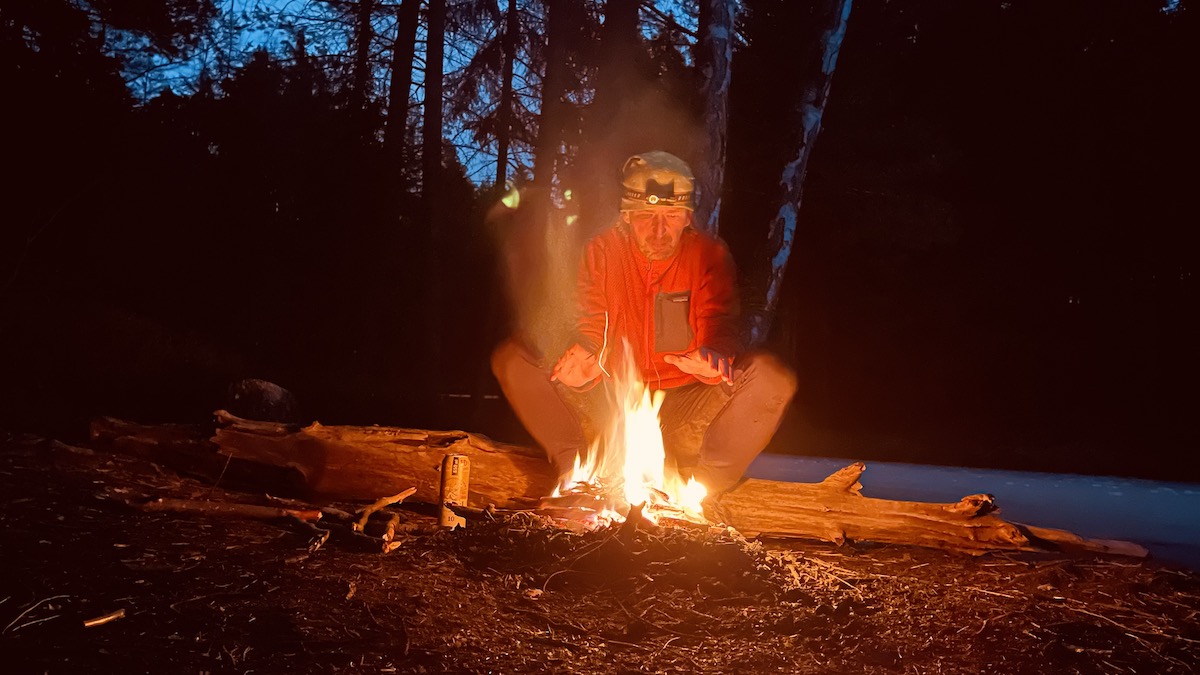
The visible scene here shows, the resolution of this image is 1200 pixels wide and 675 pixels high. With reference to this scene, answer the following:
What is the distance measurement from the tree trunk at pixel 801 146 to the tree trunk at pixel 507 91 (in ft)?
20.9

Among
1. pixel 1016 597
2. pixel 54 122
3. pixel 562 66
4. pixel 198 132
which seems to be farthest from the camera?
pixel 198 132

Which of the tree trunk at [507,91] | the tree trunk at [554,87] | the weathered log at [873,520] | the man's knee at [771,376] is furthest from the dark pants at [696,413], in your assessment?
the tree trunk at [507,91]

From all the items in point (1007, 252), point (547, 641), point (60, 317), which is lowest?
point (547, 641)

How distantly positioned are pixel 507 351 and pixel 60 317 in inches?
298

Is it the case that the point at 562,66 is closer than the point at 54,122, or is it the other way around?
the point at 562,66

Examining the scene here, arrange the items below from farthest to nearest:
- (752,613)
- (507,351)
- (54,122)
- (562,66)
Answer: (54,122), (562,66), (507,351), (752,613)

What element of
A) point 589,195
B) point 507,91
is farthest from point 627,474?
point 507,91

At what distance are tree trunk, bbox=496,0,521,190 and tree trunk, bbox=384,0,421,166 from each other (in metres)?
Answer: 1.68

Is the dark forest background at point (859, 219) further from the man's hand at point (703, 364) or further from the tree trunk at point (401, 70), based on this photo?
the man's hand at point (703, 364)

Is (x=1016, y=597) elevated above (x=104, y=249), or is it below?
below

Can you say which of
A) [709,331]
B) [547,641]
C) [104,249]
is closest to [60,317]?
[104,249]

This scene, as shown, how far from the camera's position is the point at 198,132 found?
47.7ft

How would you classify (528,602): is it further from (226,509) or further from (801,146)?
(801,146)

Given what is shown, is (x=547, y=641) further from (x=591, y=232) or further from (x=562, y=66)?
(x=562, y=66)
